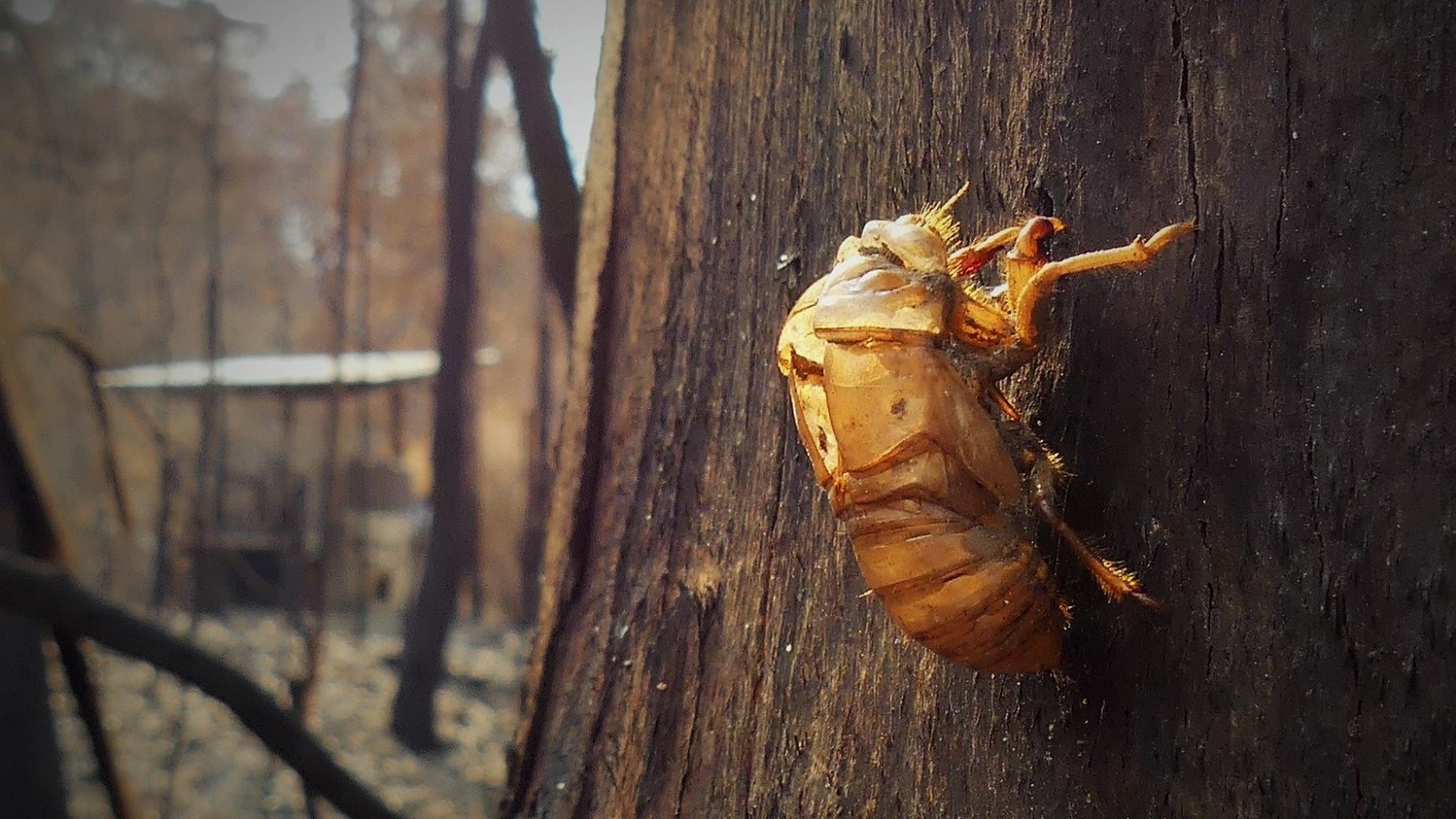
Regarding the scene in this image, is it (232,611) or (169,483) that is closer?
(169,483)

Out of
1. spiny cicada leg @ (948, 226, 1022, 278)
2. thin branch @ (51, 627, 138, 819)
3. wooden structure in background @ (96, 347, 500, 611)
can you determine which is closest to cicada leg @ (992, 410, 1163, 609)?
spiny cicada leg @ (948, 226, 1022, 278)

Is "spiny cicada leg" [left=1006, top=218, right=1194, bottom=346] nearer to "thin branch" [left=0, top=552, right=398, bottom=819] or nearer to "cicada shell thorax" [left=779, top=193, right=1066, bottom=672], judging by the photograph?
"cicada shell thorax" [left=779, top=193, right=1066, bottom=672]

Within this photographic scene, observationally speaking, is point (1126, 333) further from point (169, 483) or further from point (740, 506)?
point (169, 483)

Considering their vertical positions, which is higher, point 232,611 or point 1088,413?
point 1088,413

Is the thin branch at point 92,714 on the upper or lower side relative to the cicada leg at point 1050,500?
lower

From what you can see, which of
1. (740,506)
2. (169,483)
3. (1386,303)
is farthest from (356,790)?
(169,483)

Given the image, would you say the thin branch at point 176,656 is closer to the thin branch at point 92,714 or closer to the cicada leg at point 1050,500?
the thin branch at point 92,714

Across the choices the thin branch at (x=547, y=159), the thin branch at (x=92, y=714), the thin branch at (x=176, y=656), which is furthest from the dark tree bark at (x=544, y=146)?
the thin branch at (x=92, y=714)
